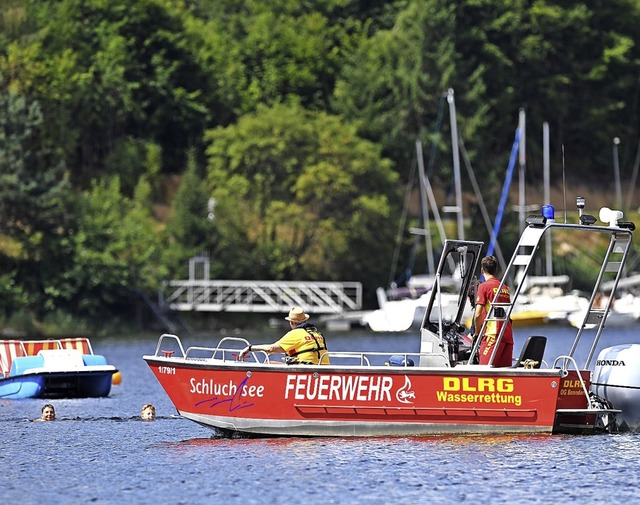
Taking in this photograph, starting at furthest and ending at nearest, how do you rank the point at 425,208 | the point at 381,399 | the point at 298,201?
1. the point at 425,208
2. the point at 298,201
3. the point at 381,399

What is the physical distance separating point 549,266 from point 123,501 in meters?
66.6

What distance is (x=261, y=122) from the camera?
91188mm

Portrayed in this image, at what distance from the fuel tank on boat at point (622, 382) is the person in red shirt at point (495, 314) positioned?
1.75 meters

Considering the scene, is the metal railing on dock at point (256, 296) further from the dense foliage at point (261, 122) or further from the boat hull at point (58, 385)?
the boat hull at point (58, 385)

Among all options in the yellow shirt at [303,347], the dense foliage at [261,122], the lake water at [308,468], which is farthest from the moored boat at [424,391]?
the dense foliage at [261,122]

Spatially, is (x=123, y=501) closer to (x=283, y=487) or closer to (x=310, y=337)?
(x=283, y=487)

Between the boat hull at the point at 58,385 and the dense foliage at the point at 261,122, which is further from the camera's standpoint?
the dense foliage at the point at 261,122

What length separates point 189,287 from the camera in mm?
83500

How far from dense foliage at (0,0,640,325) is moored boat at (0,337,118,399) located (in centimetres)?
3539

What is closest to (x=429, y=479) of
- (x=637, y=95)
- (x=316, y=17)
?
(x=316, y=17)

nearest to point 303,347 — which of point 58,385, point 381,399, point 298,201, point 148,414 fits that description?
point 381,399

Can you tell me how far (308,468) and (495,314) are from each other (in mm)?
4346

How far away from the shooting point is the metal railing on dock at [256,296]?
8250cm

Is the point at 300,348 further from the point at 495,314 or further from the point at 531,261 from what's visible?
the point at 531,261
